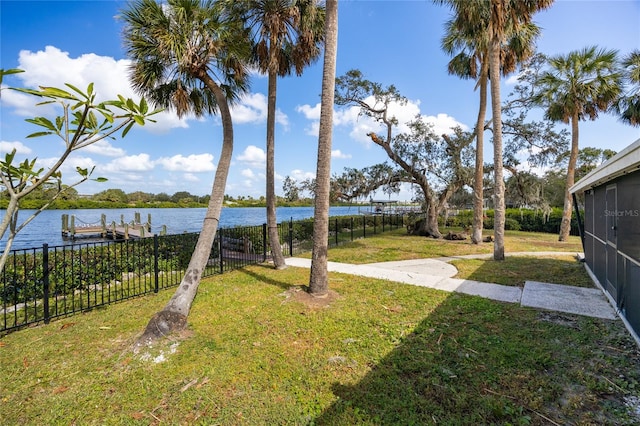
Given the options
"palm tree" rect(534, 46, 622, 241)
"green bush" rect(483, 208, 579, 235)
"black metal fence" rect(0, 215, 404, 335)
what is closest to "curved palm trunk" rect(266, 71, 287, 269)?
"black metal fence" rect(0, 215, 404, 335)

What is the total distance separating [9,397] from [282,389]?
2.71 m

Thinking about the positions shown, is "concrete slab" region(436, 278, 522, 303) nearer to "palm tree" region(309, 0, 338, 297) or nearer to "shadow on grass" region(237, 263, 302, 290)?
"palm tree" region(309, 0, 338, 297)

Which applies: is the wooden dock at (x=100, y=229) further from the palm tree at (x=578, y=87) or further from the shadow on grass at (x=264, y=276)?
the palm tree at (x=578, y=87)

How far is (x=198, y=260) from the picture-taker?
4.95 meters

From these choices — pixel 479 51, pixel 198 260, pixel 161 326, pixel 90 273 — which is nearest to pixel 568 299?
pixel 198 260

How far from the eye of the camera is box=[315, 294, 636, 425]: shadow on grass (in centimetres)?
251

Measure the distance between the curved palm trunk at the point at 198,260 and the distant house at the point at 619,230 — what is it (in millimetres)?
5600

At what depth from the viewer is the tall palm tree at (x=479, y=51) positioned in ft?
33.6

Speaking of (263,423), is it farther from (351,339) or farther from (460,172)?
(460,172)

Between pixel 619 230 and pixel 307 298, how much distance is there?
534 cm

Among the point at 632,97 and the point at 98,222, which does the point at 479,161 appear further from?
the point at 98,222

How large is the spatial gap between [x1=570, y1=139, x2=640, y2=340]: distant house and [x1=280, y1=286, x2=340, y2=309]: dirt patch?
426 cm

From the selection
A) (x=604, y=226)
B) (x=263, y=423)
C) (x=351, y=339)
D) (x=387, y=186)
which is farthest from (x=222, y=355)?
(x=387, y=186)

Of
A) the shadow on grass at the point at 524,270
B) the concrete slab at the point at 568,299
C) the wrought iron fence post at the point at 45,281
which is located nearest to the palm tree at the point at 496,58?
the shadow on grass at the point at 524,270
